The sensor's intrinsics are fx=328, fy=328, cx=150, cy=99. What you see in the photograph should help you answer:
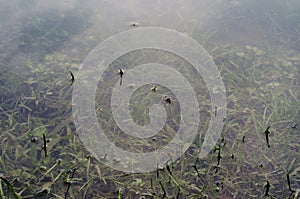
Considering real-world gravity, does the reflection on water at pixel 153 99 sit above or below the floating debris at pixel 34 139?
above

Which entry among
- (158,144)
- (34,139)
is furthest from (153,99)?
(34,139)

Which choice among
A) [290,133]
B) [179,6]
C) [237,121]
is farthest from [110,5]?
[290,133]

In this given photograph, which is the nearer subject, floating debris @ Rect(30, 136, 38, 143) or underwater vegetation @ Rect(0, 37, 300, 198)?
underwater vegetation @ Rect(0, 37, 300, 198)

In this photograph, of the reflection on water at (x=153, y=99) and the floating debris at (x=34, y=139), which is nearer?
the reflection on water at (x=153, y=99)

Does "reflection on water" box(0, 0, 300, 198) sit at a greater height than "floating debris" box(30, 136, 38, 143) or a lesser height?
greater

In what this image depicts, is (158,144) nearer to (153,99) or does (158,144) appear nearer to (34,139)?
(153,99)

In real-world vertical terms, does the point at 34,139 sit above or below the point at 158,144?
below

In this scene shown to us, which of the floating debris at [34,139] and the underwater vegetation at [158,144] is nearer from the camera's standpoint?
the underwater vegetation at [158,144]

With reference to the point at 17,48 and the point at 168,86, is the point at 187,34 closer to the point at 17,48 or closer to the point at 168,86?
the point at 168,86
